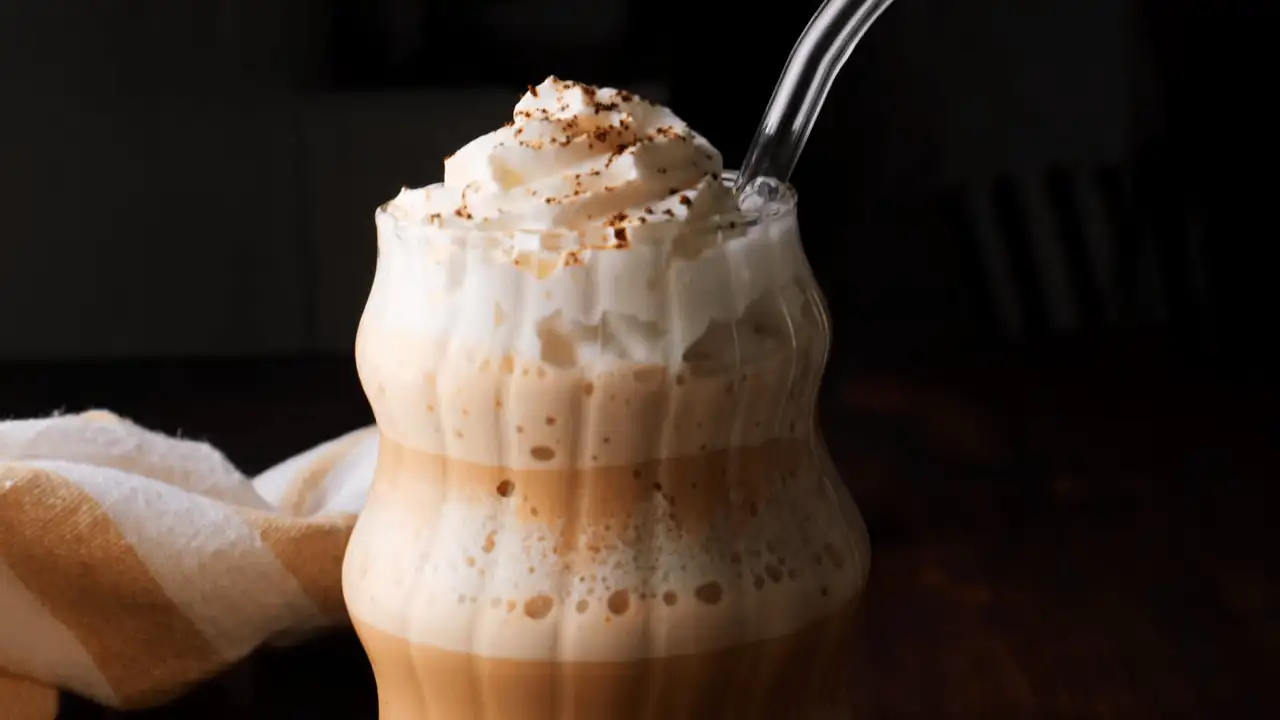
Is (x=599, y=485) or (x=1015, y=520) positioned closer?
(x=599, y=485)

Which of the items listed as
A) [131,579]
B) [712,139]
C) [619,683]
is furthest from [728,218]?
[712,139]

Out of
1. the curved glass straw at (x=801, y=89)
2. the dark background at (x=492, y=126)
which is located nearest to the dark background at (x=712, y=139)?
the dark background at (x=492, y=126)

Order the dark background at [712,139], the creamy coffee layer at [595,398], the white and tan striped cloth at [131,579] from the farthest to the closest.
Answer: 1. the dark background at [712,139]
2. the white and tan striped cloth at [131,579]
3. the creamy coffee layer at [595,398]

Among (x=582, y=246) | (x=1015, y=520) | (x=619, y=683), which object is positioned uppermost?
(x=582, y=246)

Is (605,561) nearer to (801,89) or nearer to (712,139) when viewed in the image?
(801,89)

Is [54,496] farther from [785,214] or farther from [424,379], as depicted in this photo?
[785,214]

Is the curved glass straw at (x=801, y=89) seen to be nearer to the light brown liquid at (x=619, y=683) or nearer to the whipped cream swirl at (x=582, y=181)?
the whipped cream swirl at (x=582, y=181)
